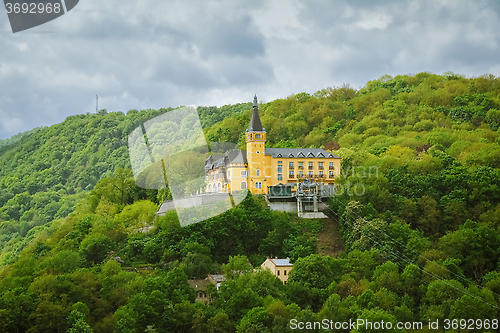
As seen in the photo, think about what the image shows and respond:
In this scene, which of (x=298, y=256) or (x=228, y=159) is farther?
(x=228, y=159)

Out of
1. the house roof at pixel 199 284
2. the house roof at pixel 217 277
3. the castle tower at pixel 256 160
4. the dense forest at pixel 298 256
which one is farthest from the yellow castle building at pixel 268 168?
the house roof at pixel 199 284

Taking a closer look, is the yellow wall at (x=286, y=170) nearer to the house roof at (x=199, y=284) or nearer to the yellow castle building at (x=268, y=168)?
the yellow castle building at (x=268, y=168)

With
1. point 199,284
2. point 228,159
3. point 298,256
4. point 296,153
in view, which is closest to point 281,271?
point 298,256

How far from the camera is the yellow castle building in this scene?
56.7 metres

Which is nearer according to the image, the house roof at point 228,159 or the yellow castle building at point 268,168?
the yellow castle building at point 268,168

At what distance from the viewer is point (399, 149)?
70.6 metres

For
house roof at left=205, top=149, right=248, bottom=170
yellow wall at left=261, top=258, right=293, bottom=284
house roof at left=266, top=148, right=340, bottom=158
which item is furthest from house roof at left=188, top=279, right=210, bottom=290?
house roof at left=266, top=148, right=340, bottom=158

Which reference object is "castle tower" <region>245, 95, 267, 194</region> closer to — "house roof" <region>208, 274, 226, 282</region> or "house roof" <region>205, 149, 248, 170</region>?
"house roof" <region>205, 149, 248, 170</region>

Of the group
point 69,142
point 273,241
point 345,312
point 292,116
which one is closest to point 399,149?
point 292,116

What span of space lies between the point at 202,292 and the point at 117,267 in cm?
691

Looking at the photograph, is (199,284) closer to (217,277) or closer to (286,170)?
(217,277)

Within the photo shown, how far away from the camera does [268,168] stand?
2240 inches

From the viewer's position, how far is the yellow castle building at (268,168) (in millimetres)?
56688

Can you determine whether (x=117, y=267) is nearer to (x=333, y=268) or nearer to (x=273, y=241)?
(x=273, y=241)
